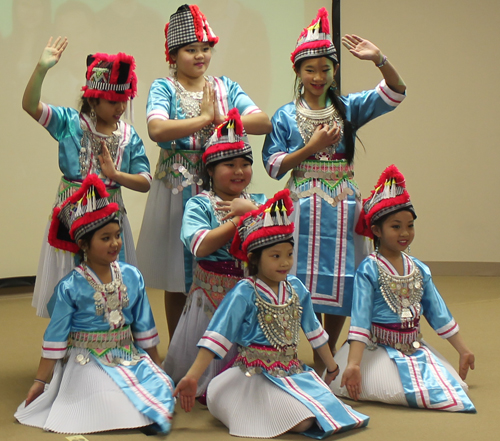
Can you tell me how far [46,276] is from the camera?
304 cm

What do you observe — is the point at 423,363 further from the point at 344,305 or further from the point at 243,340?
the point at 243,340

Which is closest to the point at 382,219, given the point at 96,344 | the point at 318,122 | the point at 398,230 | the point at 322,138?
the point at 398,230

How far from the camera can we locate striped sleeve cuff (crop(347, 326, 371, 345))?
2.80 m

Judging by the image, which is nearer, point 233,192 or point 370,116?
point 233,192

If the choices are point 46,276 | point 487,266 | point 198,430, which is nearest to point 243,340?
point 198,430

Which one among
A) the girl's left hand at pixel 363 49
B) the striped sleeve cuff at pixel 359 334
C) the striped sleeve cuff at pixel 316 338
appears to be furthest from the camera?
the girl's left hand at pixel 363 49

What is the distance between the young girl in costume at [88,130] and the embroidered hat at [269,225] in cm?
69

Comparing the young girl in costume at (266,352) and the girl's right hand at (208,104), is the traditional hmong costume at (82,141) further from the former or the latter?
the young girl in costume at (266,352)

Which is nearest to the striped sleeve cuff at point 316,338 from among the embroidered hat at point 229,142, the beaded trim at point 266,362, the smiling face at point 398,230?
the beaded trim at point 266,362

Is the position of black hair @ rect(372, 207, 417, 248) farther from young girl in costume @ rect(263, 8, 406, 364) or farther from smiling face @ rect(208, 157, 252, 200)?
smiling face @ rect(208, 157, 252, 200)

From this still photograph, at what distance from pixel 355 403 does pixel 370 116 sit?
1.27m

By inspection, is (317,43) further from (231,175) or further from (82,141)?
(82,141)

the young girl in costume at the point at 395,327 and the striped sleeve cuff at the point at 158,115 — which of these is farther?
the striped sleeve cuff at the point at 158,115

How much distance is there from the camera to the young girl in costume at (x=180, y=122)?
120 inches
